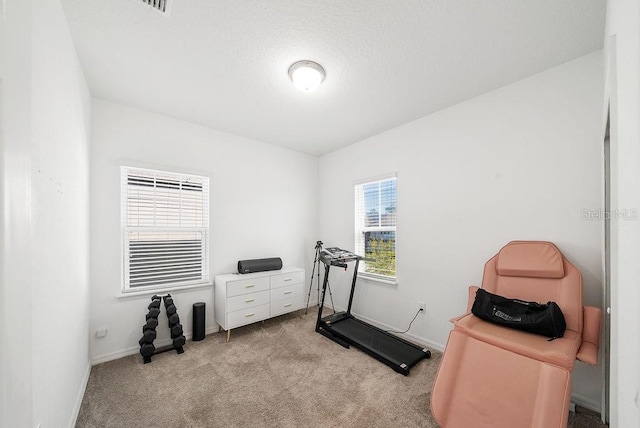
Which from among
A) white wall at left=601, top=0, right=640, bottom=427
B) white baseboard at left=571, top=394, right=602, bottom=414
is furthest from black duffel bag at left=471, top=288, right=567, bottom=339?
white wall at left=601, top=0, right=640, bottom=427

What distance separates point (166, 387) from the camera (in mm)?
2223

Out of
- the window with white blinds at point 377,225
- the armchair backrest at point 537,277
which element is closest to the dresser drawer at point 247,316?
the window with white blinds at point 377,225

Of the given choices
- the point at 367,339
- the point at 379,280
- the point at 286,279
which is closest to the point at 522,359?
the point at 367,339

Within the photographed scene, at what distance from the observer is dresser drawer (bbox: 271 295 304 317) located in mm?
3552

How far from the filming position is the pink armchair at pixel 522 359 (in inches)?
57.9

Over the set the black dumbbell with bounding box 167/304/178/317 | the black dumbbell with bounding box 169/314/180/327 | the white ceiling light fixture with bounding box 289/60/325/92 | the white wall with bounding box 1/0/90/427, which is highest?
the white ceiling light fixture with bounding box 289/60/325/92

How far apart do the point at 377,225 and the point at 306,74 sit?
89.3 inches

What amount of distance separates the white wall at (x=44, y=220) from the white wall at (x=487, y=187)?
309cm

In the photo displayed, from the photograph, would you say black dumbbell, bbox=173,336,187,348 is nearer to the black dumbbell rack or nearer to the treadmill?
the black dumbbell rack

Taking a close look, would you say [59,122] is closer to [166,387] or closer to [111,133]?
[111,133]

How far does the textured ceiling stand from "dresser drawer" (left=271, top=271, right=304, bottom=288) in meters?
2.26

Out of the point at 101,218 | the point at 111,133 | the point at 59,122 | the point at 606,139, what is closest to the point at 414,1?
the point at 606,139

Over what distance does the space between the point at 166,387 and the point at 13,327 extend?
2.27m

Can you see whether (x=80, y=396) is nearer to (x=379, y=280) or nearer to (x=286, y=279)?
(x=286, y=279)
